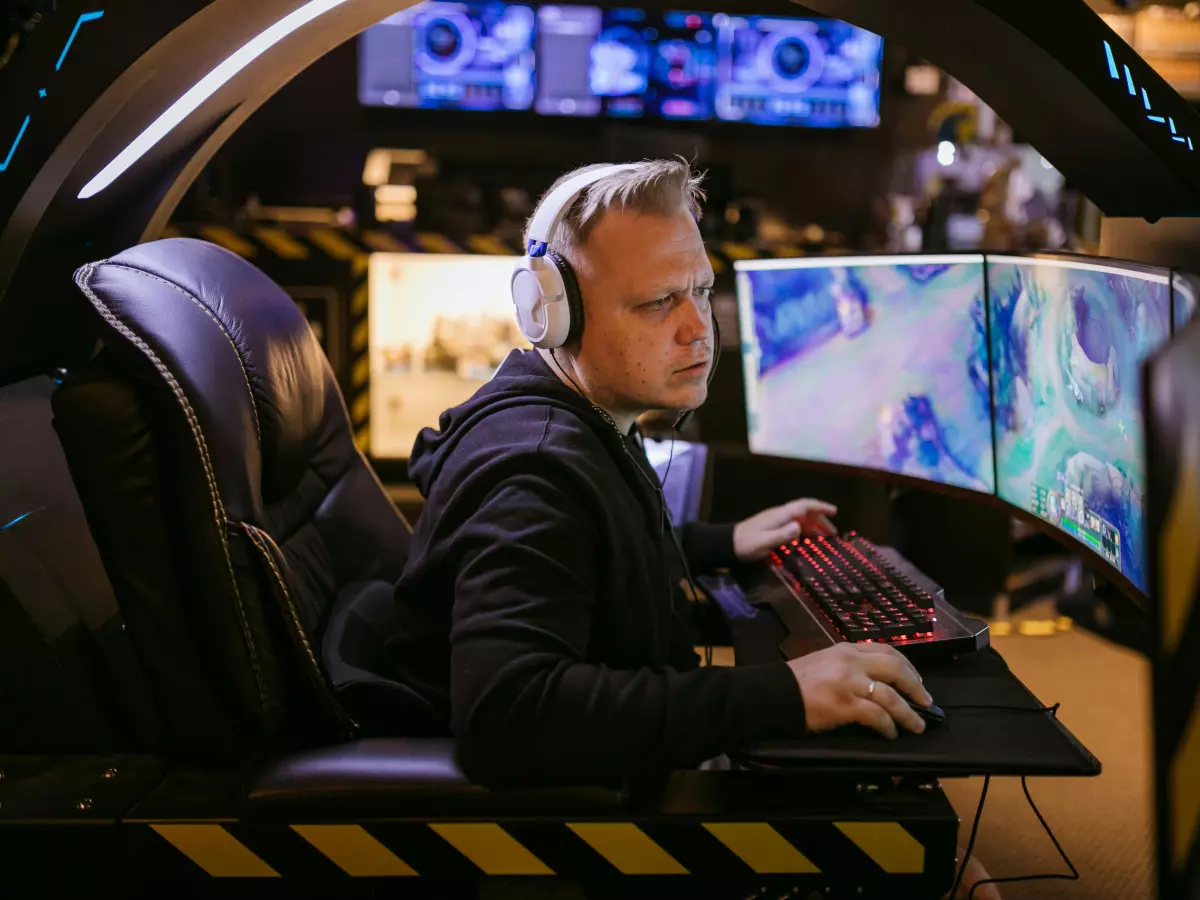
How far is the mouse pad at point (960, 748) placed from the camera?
3.39ft

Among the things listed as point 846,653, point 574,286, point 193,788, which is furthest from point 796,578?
point 193,788

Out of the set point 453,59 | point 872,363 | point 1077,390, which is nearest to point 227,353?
point 1077,390

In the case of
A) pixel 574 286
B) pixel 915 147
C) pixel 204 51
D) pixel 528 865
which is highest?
pixel 915 147

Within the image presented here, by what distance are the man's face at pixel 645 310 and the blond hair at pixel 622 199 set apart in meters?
0.01

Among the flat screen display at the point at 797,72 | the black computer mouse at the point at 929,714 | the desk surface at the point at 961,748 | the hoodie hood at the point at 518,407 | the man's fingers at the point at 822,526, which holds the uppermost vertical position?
the flat screen display at the point at 797,72

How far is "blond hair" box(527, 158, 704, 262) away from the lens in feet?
4.08

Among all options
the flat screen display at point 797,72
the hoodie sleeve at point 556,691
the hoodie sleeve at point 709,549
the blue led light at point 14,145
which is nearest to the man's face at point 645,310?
the hoodie sleeve at point 556,691

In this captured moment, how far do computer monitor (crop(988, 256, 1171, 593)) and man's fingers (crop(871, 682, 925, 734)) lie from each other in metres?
0.35

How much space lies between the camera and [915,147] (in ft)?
17.1

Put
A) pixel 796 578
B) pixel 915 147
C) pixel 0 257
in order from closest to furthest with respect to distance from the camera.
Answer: pixel 0 257 < pixel 796 578 < pixel 915 147

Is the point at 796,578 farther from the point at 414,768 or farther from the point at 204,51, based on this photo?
the point at 204,51

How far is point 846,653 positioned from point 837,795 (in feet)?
0.46

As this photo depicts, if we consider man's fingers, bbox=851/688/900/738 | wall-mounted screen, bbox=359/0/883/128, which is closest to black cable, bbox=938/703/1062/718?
man's fingers, bbox=851/688/900/738

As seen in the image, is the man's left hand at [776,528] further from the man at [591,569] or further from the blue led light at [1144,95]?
the blue led light at [1144,95]
